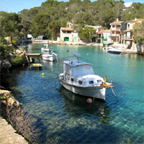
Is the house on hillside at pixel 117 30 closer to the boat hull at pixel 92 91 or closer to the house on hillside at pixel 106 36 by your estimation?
the house on hillside at pixel 106 36

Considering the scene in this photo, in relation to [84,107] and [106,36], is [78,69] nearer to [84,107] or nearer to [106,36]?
[84,107]

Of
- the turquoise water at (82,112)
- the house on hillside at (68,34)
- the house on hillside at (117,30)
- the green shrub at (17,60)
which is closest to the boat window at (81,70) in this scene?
the turquoise water at (82,112)

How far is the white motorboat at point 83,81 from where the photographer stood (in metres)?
23.2

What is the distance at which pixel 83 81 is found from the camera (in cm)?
2416

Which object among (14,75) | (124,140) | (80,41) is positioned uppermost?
(80,41)

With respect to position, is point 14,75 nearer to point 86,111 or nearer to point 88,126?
point 86,111

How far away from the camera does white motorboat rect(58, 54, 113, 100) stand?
23.2m

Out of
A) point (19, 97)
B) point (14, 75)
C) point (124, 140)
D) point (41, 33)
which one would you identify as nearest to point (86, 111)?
point (124, 140)

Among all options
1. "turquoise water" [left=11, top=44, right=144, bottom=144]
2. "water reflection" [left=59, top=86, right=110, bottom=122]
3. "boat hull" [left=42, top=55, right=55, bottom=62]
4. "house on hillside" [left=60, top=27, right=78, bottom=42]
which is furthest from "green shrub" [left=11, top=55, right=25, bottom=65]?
"house on hillside" [left=60, top=27, right=78, bottom=42]

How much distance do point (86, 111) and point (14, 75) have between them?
67.5ft

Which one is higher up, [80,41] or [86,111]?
[80,41]

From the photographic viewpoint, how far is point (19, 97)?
24.5 metres

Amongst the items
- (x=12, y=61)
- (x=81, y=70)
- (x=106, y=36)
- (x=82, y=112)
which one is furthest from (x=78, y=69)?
(x=106, y=36)

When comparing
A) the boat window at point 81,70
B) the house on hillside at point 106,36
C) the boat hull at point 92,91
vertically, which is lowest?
the boat hull at point 92,91
